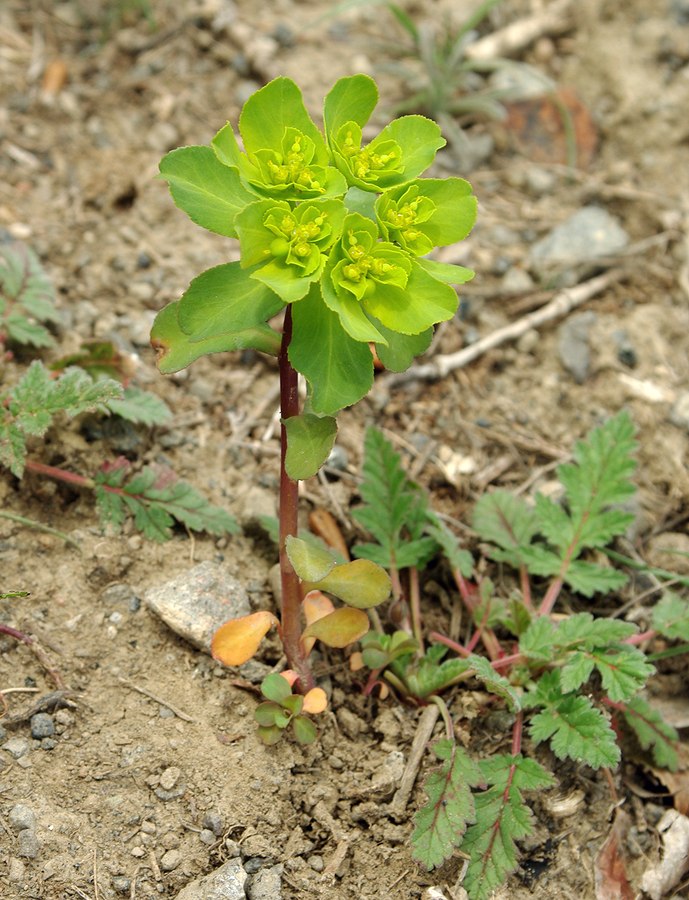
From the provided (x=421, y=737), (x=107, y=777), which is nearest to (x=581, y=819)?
(x=421, y=737)

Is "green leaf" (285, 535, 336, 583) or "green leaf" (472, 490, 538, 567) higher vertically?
"green leaf" (285, 535, 336, 583)

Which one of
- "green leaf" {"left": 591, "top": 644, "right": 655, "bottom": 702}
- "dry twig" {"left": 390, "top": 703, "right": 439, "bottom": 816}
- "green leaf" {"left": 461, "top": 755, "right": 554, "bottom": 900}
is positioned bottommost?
"green leaf" {"left": 461, "top": 755, "right": 554, "bottom": 900}

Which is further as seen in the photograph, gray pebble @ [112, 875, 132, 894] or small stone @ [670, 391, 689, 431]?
small stone @ [670, 391, 689, 431]

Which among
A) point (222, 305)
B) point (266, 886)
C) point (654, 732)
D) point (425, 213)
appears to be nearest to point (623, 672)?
point (654, 732)

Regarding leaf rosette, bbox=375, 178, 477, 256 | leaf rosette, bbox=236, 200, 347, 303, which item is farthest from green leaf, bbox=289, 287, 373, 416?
Result: leaf rosette, bbox=375, 178, 477, 256

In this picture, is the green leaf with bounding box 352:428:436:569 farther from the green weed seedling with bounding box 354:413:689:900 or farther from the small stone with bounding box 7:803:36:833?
the small stone with bounding box 7:803:36:833
